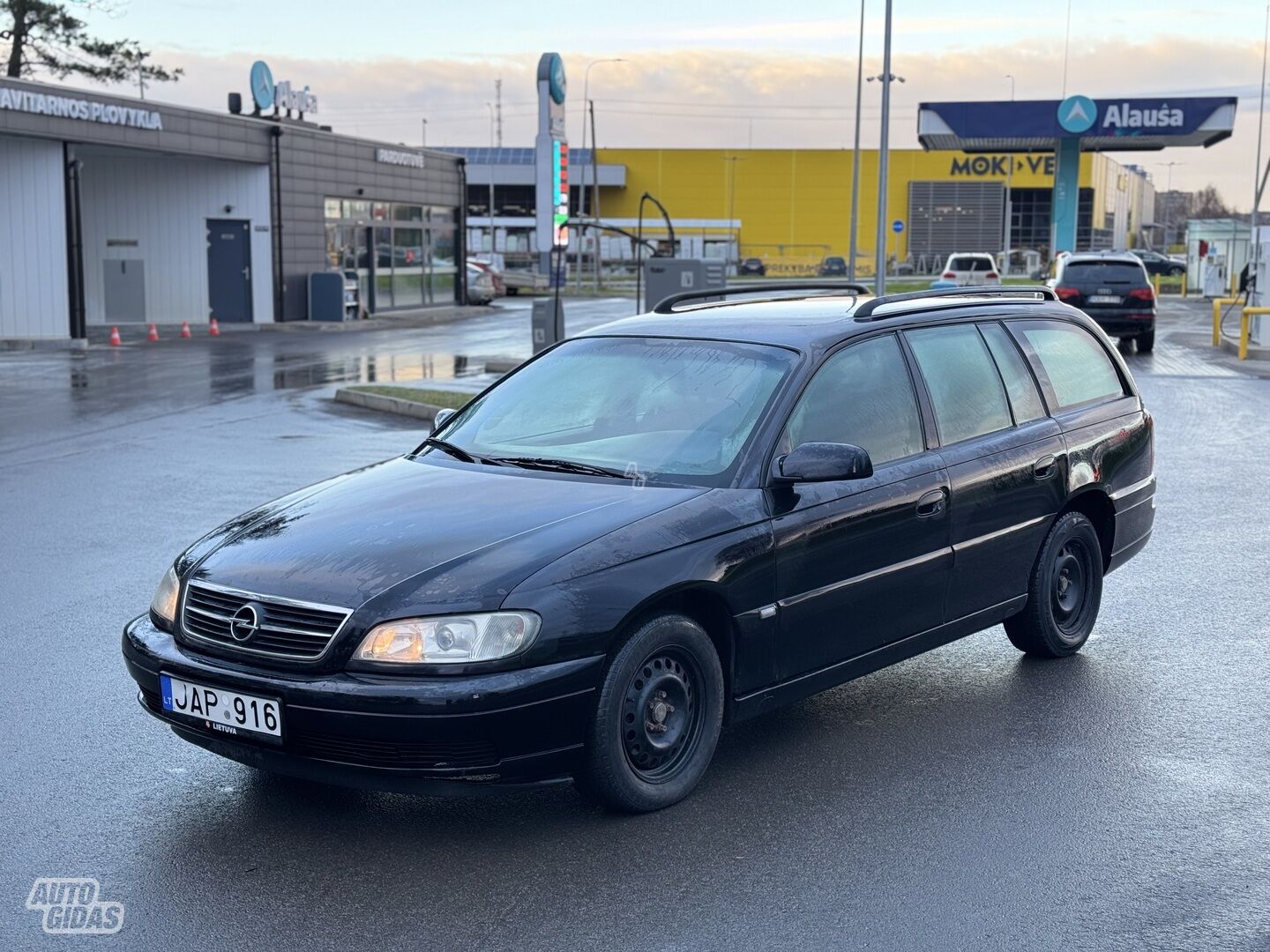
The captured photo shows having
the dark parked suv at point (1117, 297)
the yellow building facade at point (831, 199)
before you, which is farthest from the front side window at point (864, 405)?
the yellow building facade at point (831, 199)

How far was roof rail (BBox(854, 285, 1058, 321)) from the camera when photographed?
585 centimetres

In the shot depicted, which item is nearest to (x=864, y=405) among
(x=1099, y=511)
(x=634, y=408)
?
(x=634, y=408)

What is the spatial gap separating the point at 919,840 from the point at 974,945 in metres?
0.72

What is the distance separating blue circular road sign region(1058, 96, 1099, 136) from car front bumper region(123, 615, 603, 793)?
1775 inches

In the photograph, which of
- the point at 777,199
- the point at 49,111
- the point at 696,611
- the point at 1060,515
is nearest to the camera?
the point at 696,611

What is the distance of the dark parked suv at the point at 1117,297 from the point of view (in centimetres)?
2572

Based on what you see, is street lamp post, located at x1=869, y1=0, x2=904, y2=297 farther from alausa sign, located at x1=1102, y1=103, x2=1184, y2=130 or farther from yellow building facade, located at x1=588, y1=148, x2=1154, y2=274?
yellow building facade, located at x1=588, y1=148, x2=1154, y2=274

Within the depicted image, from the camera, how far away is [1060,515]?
654 cm

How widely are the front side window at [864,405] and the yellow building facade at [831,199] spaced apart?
83.5 m

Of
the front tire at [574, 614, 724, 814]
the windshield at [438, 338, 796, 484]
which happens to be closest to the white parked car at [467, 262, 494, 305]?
the windshield at [438, 338, 796, 484]

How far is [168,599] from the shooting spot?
4.85 meters

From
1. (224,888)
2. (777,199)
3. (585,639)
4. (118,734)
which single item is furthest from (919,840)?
(777,199)

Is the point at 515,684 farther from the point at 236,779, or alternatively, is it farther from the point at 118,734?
the point at 118,734

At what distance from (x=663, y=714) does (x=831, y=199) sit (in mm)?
93446
